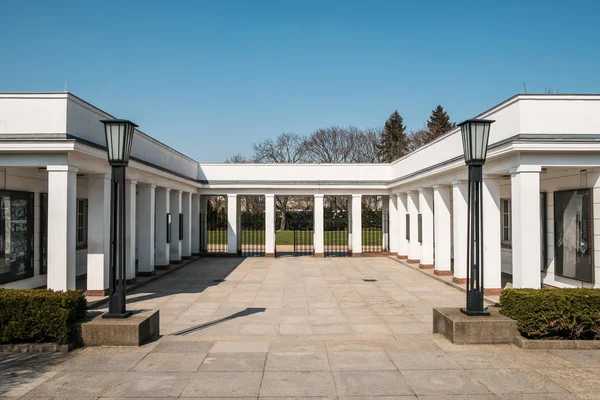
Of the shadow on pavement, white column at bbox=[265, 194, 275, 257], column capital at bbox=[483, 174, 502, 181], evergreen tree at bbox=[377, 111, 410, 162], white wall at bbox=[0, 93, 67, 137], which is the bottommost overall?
the shadow on pavement

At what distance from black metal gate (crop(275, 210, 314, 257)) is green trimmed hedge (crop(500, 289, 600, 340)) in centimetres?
1792

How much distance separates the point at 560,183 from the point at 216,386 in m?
11.8

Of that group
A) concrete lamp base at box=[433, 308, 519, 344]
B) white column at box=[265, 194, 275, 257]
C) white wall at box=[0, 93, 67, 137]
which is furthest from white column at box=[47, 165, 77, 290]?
white column at box=[265, 194, 275, 257]

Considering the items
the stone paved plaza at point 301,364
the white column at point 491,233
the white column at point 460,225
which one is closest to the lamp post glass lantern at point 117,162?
the stone paved plaza at point 301,364

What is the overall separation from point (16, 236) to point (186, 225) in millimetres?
10964

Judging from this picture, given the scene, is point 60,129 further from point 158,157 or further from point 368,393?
point 368,393

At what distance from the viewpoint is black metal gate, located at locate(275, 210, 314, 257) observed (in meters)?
28.0

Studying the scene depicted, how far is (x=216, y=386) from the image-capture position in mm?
5891

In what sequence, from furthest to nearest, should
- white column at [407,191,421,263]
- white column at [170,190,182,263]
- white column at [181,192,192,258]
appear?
1. white column at [181,192,192,258]
2. white column at [407,191,421,263]
3. white column at [170,190,182,263]

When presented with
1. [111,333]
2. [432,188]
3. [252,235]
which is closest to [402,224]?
[432,188]

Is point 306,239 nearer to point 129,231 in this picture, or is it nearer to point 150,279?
point 150,279

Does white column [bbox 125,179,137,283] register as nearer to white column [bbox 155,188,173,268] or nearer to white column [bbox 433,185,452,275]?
white column [bbox 155,188,173,268]

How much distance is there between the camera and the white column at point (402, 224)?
23.3 metres

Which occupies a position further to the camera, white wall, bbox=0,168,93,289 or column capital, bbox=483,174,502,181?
column capital, bbox=483,174,502,181
